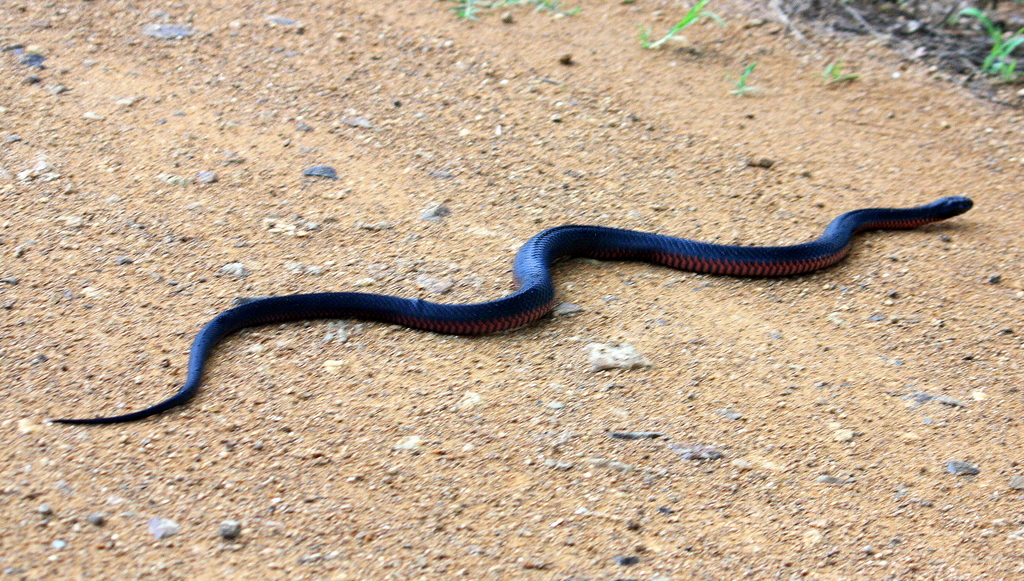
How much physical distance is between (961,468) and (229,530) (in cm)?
292

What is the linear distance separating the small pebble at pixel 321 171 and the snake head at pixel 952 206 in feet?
12.9

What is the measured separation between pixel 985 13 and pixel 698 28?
9.61 ft

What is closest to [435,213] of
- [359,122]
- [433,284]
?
[433,284]

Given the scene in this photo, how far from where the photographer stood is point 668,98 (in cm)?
674

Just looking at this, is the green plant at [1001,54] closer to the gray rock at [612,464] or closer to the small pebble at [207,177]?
the gray rock at [612,464]

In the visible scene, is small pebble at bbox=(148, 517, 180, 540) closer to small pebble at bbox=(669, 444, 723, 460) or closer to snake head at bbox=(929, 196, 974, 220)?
small pebble at bbox=(669, 444, 723, 460)

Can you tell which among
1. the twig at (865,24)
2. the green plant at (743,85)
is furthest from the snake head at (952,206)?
the twig at (865,24)

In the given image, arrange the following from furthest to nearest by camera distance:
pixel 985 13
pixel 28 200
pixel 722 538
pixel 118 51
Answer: pixel 985 13
pixel 118 51
pixel 28 200
pixel 722 538

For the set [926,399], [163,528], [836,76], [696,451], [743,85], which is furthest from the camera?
[836,76]

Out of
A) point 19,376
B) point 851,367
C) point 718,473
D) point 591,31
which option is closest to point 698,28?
point 591,31

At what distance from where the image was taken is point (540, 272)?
4.51 metres

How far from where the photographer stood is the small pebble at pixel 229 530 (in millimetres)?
2896

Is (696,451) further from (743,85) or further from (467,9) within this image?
(467,9)

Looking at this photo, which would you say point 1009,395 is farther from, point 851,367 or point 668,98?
point 668,98
